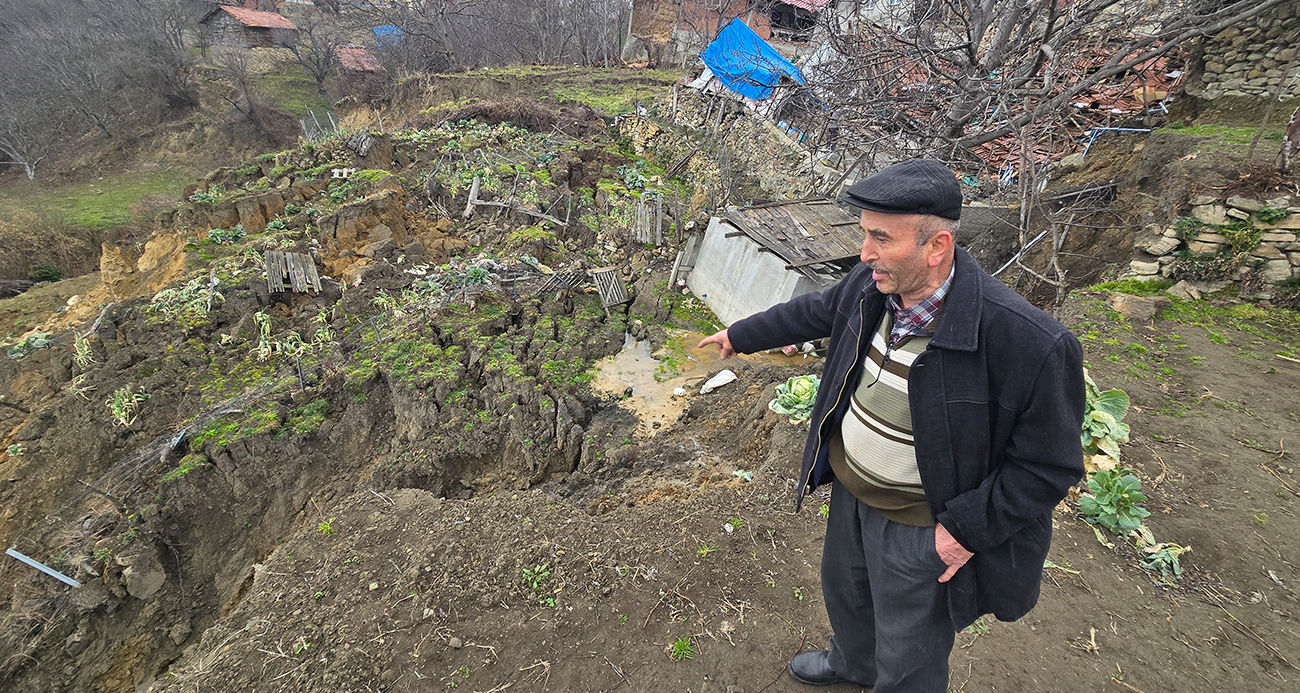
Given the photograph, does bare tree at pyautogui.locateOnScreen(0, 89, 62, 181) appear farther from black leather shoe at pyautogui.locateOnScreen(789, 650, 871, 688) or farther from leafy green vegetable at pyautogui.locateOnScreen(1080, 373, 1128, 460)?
leafy green vegetable at pyautogui.locateOnScreen(1080, 373, 1128, 460)

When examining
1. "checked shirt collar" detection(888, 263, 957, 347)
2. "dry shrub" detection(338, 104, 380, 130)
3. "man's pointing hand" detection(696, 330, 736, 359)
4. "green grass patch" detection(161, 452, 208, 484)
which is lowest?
"green grass patch" detection(161, 452, 208, 484)

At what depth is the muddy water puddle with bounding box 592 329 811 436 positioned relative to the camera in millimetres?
6637

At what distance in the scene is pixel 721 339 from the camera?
197cm

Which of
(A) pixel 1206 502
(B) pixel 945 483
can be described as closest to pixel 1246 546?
(A) pixel 1206 502

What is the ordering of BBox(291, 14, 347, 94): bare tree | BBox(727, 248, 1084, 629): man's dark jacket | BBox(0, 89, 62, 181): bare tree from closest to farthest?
BBox(727, 248, 1084, 629): man's dark jacket, BBox(0, 89, 62, 181): bare tree, BBox(291, 14, 347, 94): bare tree

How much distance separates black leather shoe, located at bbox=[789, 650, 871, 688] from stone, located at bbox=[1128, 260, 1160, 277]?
19.5 ft

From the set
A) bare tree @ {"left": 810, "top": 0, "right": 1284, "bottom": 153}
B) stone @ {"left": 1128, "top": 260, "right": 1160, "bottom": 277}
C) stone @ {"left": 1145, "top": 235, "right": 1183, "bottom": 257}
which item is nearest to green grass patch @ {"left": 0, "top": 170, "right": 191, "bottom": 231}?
bare tree @ {"left": 810, "top": 0, "right": 1284, "bottom": 153}

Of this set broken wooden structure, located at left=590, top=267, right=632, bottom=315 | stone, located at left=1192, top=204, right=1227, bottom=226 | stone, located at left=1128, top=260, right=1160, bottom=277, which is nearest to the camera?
stone, located at left=1192, top=204, right=1227, bottom=226

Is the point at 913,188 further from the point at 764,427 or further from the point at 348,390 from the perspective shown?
the point at 348,390

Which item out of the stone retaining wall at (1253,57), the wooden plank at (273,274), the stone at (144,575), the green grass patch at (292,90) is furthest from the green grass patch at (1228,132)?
the green grass patch at (292,90)

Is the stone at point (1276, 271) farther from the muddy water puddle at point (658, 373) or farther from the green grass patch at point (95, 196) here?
the green grass patch at point (95, 196)

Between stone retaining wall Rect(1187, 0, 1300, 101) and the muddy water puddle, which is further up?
stone retaining wall Rect(1187, 0, 1300, 101)

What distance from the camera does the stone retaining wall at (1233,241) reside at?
4.71 m

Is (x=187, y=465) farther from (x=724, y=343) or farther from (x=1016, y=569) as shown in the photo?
(x=1016, y=569)
